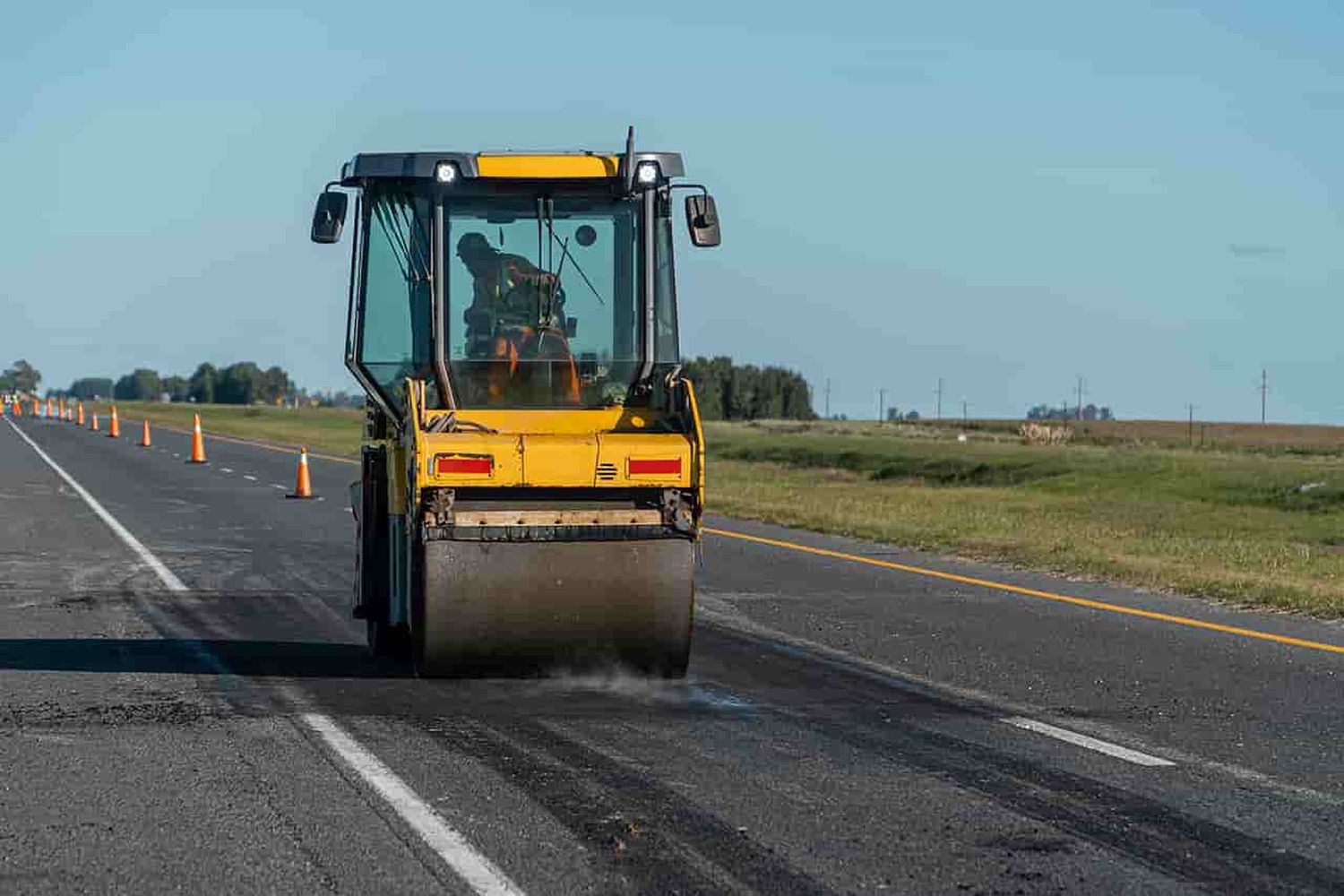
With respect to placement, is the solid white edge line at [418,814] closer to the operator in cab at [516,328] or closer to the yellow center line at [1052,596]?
the operator in cab at [516,328]

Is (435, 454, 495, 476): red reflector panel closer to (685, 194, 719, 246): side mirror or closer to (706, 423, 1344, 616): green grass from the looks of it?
(685, 194, 719, 246): side mirror

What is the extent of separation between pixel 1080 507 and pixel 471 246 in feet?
76.9

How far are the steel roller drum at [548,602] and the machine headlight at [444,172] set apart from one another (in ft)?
7.43

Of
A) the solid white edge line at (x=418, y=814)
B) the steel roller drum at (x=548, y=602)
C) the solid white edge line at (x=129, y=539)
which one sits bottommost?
the solid white edge line at (x=129, y=539)

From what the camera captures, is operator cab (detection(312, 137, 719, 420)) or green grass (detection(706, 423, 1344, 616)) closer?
operator cab (detection(312, 137, 719, 420))

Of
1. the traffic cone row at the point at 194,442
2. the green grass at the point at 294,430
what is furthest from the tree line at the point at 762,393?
the traffic cone row at the point at 194,442

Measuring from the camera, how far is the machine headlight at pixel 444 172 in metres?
11.0

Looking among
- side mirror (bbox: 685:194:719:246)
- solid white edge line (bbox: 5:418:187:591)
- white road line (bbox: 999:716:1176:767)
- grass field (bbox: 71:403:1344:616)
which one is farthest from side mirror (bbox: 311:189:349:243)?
grass field (bbox: 71:403:1344:616)

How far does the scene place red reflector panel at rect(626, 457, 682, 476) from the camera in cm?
1004

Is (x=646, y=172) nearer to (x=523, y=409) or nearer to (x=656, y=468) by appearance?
(x=523, y=409)

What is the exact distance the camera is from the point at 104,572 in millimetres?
17562

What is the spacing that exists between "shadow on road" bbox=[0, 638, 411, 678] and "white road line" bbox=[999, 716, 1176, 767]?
→ 3.56 metres

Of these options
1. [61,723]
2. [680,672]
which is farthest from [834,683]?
[61,723]

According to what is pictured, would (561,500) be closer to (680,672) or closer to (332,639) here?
(680,672)
